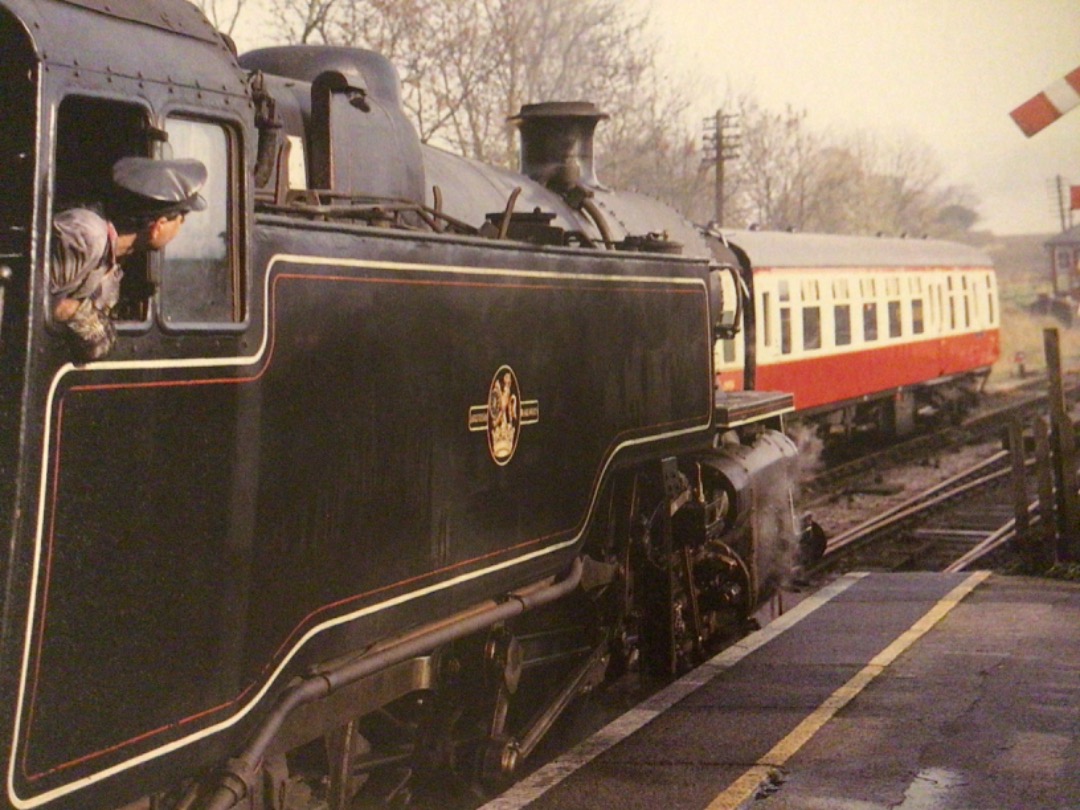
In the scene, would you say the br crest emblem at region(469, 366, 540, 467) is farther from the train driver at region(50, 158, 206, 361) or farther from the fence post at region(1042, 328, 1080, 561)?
the fence post at region(1042, 328, 1080, 561)

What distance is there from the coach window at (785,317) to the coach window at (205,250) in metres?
14.6

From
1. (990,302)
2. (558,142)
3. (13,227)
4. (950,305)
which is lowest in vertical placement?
(13,227)

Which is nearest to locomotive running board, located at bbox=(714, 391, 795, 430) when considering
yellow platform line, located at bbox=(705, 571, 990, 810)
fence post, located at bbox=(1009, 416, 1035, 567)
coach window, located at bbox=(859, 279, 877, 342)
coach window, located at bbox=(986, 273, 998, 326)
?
yellow platform line, located at bbox=(705, 571, 990, 810)

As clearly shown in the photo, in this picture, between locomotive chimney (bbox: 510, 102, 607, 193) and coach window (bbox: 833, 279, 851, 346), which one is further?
coach window (bbox: 833, 279, 851, 346)

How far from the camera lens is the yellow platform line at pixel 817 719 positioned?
5703 millimetres

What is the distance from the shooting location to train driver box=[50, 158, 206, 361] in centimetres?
343

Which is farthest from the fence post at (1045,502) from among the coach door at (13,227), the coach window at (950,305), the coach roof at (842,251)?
the coach window at (950,305)

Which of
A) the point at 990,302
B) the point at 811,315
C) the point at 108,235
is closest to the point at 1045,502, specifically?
the point at 811,315

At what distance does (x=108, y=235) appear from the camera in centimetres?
362

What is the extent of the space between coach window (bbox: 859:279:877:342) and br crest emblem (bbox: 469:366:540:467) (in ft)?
52.0

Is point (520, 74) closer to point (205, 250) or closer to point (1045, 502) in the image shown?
point (1045, 502)

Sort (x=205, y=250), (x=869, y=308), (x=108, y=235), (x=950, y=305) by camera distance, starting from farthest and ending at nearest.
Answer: (x=950, y=305) < (x=869, y=308) < (x=205, y=250) < (x=108, y=235)

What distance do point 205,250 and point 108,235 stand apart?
40 cm

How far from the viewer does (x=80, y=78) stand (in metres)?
3.55
